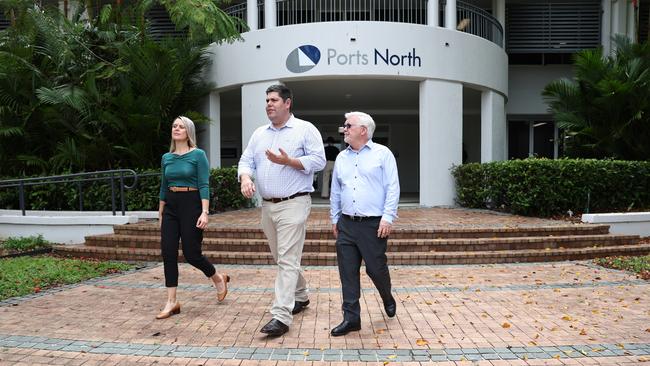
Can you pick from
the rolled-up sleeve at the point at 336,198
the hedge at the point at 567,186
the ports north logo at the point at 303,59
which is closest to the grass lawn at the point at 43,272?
the rolled-up sleeve at the point at 336,198

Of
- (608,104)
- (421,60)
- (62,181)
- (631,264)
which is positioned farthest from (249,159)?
(608,104)

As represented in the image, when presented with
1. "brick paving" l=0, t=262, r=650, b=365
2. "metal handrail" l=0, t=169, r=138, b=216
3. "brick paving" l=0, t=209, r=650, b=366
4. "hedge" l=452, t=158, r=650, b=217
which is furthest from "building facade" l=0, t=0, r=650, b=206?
"brick paving" l=0, t=262, r=650, b=365

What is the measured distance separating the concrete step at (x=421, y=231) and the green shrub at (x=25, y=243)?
4.72ft

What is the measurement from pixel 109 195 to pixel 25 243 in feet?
7.62

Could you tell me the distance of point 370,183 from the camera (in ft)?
14.8

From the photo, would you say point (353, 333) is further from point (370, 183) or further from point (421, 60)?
point (421, 60)

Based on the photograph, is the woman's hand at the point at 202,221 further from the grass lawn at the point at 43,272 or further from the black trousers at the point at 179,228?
the grass lawn at the point at 43,272

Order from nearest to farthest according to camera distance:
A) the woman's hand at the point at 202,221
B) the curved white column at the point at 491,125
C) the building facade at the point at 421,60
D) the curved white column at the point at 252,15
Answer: the woman's hand at the point at 202,221 → the building facade at the point at 421,60 → the curved white column at the point at 252,15 → the curved white column at the point at 491,125

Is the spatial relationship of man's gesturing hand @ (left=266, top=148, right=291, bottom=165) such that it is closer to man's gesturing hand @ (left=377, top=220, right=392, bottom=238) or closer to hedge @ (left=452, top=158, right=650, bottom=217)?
man's gesturing hand @ (left=377, top=220, right=392, bottom=238)

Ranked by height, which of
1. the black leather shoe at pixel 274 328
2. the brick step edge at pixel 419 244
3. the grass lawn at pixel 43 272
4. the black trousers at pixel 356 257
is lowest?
the grass lawn at pixel 43 272

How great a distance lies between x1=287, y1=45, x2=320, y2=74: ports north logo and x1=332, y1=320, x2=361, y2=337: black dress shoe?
28.8 ft

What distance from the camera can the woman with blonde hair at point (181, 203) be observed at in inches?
197

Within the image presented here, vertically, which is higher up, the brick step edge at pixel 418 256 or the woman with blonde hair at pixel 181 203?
the woman with blonde hair at pixel 181 203

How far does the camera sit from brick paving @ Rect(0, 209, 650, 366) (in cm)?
402
